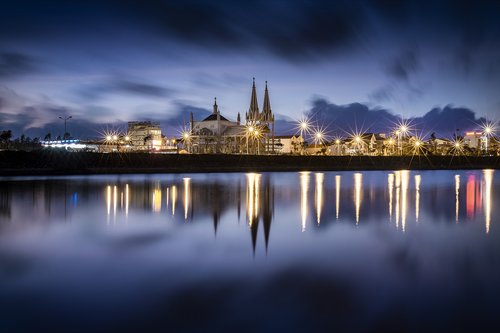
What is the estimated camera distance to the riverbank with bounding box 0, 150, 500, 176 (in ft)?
196

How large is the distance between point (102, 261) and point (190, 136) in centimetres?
11322

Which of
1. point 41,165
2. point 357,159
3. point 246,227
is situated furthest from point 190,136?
point 246,227

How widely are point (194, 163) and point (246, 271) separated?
219 feet

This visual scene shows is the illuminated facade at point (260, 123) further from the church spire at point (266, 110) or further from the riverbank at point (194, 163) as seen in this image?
the riverbank at point (194, 163)

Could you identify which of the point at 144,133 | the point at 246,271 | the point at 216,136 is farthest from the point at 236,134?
the point at 246,271

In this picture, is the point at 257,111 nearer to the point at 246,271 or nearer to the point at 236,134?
the point at 236,134

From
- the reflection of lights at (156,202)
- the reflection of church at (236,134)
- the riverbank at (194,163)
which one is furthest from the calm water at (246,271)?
the reflection of church at (236,134)

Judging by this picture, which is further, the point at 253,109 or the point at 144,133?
the point at 144,133

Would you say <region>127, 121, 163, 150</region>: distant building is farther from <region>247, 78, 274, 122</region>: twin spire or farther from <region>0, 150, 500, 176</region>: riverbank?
<region>0, 150, 500, 176</region>: riverbank

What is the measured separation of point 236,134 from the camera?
122 metres

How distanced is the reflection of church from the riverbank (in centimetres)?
2578

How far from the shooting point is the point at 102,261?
1243 centimetres

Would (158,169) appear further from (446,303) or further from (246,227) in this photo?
(446,303)

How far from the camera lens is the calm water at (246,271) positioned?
804cm
